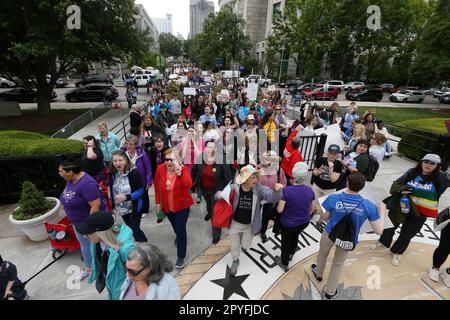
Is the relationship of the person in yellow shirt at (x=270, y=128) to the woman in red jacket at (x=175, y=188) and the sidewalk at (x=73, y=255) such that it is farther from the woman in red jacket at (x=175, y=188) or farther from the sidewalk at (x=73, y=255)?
the woman in red jacket at (x=175, y=188)

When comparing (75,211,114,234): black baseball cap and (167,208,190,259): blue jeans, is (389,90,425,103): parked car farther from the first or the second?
(75,211,114,234): black baseball cap

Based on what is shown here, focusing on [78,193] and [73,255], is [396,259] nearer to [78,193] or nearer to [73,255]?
[78,193]

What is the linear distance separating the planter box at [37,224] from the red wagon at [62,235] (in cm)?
54

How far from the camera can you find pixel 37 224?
4441mm

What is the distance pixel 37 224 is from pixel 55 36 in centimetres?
1263

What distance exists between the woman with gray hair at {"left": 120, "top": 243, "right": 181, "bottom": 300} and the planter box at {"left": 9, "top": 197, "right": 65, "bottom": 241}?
317cm

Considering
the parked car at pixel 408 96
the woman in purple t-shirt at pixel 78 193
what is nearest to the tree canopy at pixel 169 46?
the parked car at pixel 408 96

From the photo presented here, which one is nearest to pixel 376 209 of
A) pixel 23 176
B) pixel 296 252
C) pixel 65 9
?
pixel 296 252

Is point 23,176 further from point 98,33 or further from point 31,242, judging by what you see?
point 98,33

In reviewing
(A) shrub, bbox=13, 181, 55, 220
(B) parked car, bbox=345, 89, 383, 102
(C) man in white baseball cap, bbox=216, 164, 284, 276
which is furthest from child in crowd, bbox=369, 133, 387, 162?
(B) parked car, bbox=345, 89, 383, 102

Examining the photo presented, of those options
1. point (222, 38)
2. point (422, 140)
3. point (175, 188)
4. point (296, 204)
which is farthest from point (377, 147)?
point (222, 38)

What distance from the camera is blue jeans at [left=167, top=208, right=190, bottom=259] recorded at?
3.85 m
